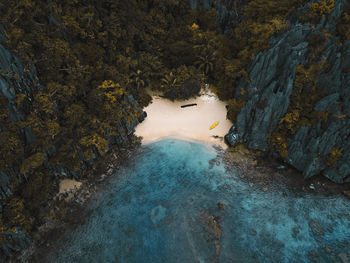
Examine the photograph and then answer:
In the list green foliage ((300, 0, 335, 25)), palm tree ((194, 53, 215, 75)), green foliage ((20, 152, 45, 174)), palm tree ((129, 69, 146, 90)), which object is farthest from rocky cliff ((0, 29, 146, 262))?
green foliage ((300, 0, 335, 25))

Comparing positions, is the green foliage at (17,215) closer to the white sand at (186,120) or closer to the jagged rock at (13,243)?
the jagged rock at (13,243)

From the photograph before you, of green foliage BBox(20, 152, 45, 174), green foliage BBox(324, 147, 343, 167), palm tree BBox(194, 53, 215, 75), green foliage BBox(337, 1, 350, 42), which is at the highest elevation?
green foliage BBox(337, 1, 350, 42)

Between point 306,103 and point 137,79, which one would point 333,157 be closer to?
point 306,103

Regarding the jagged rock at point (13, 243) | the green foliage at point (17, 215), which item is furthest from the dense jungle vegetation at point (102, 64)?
the jagged rock at point (13, 243)

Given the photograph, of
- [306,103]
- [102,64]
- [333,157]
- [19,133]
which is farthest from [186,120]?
[19,133]

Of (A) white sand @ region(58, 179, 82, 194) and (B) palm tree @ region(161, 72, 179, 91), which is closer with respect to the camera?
(A) white sand @ region(58, 179, 82, 194)

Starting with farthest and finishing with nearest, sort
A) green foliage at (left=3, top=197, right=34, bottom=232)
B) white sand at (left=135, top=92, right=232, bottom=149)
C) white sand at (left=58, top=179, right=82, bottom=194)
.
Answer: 1. white sand at (left=135, top=92, right=232, bottom=149)
2. white sand at (left=58, top=179, right=82, bottom=194)
3. green foliage at (left=3, top=197, right=34, bottom=232)

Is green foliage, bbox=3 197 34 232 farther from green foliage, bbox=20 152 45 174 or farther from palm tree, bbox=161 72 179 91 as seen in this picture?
palm tree, bbox=161 72 179 91
